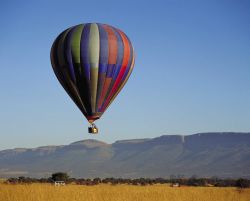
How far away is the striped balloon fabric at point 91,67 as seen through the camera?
39.8 meters

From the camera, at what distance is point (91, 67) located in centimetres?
3981

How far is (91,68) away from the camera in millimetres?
39781

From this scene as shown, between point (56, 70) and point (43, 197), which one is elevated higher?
point (56, 70)

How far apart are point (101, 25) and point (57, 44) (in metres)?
3.56

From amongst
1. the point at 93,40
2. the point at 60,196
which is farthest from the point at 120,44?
the point at 60,196

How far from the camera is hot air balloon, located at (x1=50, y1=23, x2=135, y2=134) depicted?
39750 mm

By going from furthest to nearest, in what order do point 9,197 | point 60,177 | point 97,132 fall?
point 60,177, point 97,132, point 9,197

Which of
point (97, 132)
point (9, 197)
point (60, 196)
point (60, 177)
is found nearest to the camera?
point (9, 197)

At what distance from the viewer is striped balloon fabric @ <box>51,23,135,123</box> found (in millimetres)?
39750

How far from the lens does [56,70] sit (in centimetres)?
4091

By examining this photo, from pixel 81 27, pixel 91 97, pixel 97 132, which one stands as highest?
pixel 81 27

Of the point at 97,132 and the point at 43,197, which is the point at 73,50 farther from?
the point at 43,197

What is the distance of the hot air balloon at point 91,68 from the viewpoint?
130ft

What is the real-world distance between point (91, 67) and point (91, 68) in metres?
0.08
